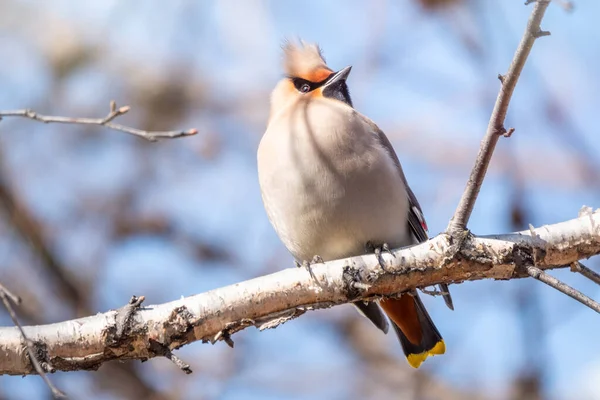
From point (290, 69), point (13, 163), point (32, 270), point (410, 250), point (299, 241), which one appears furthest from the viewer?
point (13, 163)

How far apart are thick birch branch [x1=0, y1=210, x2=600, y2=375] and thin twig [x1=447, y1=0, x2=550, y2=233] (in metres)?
0.15

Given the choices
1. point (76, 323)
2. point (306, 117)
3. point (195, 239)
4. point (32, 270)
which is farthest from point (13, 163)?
point (76, 323)

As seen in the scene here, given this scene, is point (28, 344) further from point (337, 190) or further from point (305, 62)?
point (305, 62)

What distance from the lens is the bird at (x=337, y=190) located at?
4395 mm

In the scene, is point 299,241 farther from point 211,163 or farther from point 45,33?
point 45,33

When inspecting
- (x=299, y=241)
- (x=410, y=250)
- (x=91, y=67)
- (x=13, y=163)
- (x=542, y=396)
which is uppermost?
(x=410, y=250)

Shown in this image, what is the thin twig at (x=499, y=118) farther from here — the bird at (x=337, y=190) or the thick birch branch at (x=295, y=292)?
the bird at (x=337, y=190)

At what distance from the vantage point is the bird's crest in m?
5.15

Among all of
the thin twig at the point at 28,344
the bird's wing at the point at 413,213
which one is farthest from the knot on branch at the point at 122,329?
the bird's wing at the point at 413,213

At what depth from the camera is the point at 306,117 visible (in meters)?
4.64

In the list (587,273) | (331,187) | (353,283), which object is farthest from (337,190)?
(587,273)

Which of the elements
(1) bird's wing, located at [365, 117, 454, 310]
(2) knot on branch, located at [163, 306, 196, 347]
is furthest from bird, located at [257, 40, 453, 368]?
(2) knot on branch, located at [163, 306, 196, 347]

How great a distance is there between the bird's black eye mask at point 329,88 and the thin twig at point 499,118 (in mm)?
1593

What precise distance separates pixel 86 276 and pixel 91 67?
2.53m
